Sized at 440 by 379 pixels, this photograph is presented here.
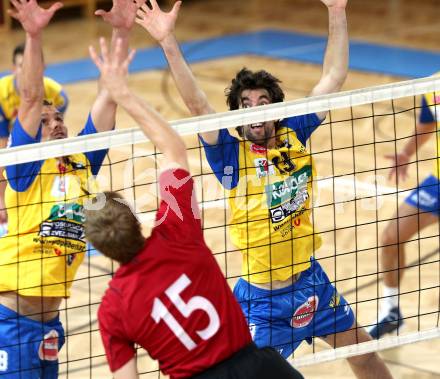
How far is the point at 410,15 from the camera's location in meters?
18.8

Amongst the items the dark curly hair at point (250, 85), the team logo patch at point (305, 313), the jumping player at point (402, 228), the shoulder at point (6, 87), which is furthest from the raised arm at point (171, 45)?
the shoulder at point (6, 87)

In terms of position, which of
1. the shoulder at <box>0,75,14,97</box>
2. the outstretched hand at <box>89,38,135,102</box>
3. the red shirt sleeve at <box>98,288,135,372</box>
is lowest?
the red shirt sleeve at <box>98,288,135,372</box>

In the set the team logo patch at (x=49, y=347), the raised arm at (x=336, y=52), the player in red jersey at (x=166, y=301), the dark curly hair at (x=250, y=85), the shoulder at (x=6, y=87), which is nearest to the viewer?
the player in red jersey at (x=166, y=301)

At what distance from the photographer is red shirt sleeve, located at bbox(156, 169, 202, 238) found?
4477 millimetres

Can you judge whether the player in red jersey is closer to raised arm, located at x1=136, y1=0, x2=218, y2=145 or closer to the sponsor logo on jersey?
raised arm, located at x1=136, y1=0, x2=218, y2=145

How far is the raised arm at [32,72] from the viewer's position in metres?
5.41

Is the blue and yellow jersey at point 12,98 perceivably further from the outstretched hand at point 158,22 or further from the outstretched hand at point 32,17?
the outstretched hand at point 158,22

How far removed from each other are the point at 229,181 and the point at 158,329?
1575 millimetres

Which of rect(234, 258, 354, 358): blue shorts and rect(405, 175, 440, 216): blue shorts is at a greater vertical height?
rect(405, 175, 440, 216): blue shorts

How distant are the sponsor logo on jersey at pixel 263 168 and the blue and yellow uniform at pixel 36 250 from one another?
927 mm

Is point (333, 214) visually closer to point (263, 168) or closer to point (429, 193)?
point (429, 193)

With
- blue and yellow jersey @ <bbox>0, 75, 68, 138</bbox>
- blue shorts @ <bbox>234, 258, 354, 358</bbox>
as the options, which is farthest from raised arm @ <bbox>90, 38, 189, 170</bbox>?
blue and yellow jersey @ <bbox>0, 75, 68, 138</bbox>

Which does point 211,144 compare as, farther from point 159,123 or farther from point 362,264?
point 362,264

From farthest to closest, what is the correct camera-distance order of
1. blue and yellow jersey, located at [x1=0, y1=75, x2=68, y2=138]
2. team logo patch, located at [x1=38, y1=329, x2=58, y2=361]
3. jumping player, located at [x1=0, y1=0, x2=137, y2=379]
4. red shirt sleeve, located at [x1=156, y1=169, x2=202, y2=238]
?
blue and yellow jersey, located at [x1=0, y1=75, x2=68, y2=138], team logo patch, located at [x1=38, y1=329, x2=58, y2=361], jumping player, located at [x1=0, y1=0, x2=137, y2=379], red shirt sleeve, located at [x1=156, y1=169, x2=202, y2=238]
